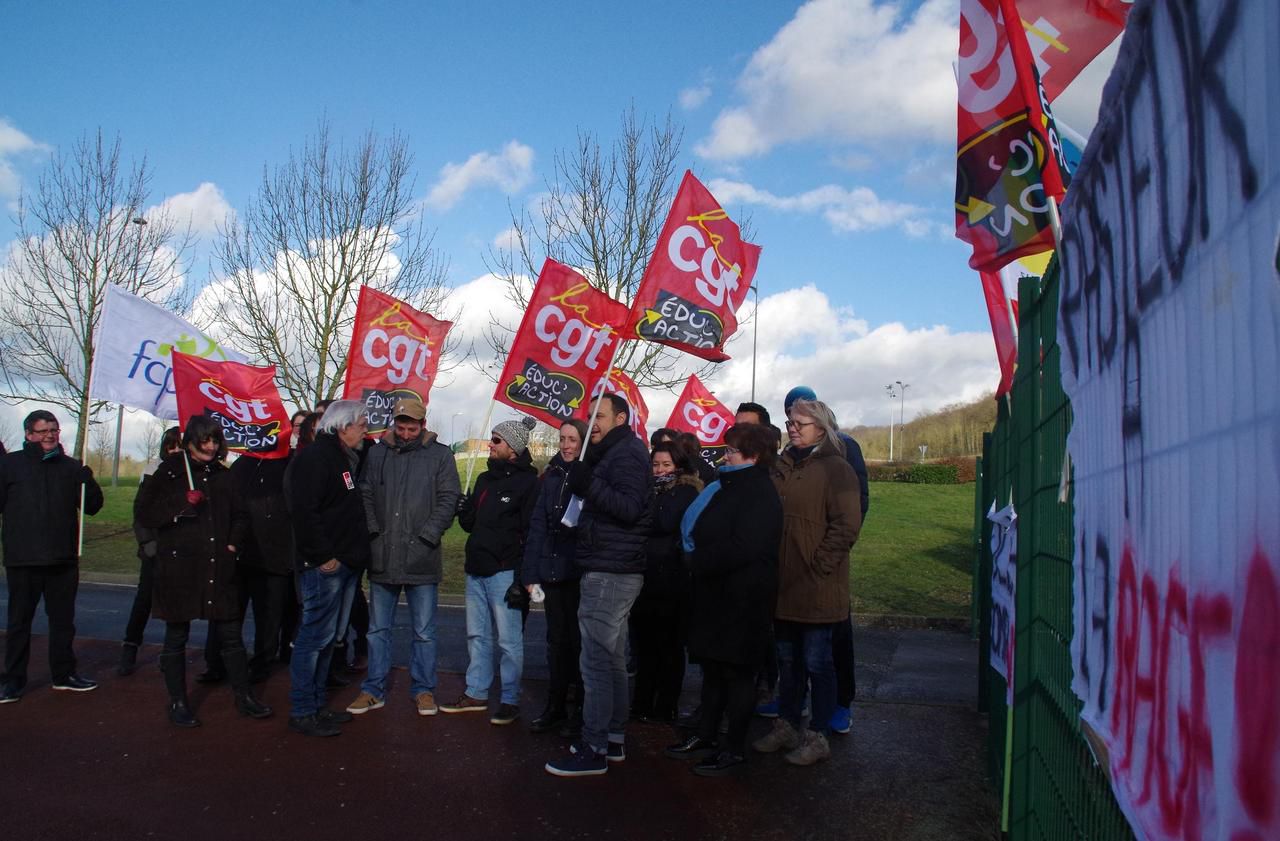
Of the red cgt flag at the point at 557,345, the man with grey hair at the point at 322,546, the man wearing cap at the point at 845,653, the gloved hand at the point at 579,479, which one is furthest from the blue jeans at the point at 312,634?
the man wearing cap at the point at 845,653

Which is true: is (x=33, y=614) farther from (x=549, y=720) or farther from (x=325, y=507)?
(x=549, y=720)

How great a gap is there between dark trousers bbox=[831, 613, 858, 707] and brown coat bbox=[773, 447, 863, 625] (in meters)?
0.32

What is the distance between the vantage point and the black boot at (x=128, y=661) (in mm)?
7660

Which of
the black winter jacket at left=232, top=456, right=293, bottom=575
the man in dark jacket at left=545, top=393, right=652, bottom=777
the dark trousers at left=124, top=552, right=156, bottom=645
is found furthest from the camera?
the dark trousers at left=124, top=552, right=156, bottom=645

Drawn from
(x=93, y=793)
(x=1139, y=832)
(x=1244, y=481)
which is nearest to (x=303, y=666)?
(x=93, y=793)

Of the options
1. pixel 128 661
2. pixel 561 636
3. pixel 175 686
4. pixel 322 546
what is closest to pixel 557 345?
pixel 561 636

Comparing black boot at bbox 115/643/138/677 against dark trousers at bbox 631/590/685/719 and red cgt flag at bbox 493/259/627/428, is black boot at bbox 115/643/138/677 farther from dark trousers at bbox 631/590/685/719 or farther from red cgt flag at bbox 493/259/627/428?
dark trousers at bbox 631/590/685/719

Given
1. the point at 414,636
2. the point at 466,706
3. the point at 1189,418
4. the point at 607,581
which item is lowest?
the point at 466,706

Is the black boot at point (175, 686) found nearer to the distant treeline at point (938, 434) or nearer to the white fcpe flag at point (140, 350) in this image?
the white fcpe flag at point (140, 350)

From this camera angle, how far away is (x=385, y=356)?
9.47 meters

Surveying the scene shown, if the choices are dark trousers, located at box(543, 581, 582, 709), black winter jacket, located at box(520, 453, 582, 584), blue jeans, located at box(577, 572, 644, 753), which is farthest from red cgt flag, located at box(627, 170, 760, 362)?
blue jeans, located at box(577, 572, 644, 753)

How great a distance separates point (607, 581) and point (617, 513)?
400mm

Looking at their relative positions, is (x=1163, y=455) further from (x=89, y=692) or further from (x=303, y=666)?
(x=89, y=692)

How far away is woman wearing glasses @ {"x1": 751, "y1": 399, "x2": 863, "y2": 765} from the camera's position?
5.66m
